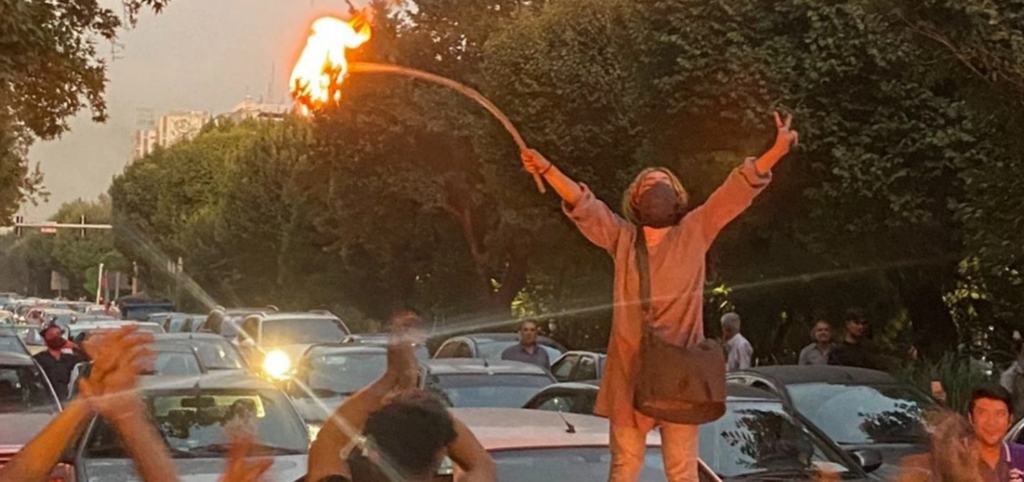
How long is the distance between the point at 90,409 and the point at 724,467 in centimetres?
577

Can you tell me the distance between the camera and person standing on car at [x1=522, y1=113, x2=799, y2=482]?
495cm

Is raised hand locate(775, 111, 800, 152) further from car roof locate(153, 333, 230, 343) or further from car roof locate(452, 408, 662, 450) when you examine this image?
car roof locate(153, 333, 230, 343)

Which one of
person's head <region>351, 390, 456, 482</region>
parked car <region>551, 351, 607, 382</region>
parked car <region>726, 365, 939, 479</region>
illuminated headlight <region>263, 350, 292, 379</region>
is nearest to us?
person's head <region>351, 390, 456, 482</region>

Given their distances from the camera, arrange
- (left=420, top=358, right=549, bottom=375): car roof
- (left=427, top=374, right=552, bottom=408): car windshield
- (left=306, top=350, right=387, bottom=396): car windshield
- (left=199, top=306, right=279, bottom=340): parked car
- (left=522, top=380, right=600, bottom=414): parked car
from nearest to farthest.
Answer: (left=522, top=380, right=600, bottom=414): parked car, (left=427, top=374, right=552, bottom=408): car windshield, (left=420, top=358, right=549, bottom=375): car roof, (left=306, top=350, right=387, bottom=396): car windshield, (left=199, top=306, right=279, bottom=340): parked car

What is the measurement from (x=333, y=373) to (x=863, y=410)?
6.70 meters

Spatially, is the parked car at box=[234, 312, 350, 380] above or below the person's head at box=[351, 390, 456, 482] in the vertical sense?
below

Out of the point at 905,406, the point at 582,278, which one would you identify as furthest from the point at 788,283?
the point at 905,406

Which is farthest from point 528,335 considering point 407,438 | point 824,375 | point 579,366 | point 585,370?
point 407,438

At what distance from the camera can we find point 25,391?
12797mm

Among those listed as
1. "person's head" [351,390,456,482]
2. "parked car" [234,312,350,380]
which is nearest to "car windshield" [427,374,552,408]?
"person's head" [351,390,456,482]

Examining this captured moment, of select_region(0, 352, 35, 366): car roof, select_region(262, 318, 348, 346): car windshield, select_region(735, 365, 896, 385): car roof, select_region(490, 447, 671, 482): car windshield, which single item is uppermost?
select_region(490, 447, 671, 482): car windshield

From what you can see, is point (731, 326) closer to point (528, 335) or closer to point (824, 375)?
point (528, 335)

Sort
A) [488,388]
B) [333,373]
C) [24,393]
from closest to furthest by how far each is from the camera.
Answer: [24,393] < [488,388] < [333,373]

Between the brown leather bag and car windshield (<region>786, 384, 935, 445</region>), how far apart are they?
22.4 feet
